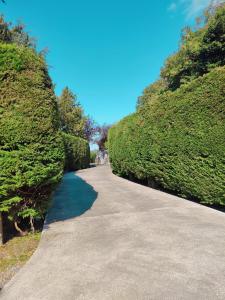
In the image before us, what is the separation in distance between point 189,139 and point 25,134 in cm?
450

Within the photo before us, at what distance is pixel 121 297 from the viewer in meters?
2.15

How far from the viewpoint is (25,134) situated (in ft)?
11.8

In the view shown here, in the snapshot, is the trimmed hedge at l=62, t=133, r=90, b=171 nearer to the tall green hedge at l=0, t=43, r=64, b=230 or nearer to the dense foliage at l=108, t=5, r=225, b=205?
the dense foliage at l=108, t=5, r=225, b=205

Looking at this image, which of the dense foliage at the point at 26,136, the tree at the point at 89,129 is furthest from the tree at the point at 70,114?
the dense foliage at the point at 26,136

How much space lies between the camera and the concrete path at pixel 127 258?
227cm

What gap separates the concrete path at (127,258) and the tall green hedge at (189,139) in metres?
0.96

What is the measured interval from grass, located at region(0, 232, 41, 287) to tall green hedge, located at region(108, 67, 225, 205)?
14.0 feet

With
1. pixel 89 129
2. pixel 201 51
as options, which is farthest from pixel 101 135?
pixel 201 51

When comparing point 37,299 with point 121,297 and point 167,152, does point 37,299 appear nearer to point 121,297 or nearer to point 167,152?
point 121,297

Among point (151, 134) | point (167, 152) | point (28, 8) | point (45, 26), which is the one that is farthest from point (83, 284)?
point (45, 26)

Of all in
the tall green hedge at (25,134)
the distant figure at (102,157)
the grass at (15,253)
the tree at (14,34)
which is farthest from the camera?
the distant figure at (102,157)

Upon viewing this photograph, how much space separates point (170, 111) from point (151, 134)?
147cm

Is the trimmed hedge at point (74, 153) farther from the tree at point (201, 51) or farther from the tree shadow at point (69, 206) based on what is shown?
the tree shadow at point (69, 206)

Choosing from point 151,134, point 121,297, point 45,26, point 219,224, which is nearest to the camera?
point 121,297
